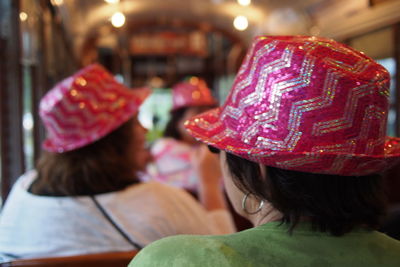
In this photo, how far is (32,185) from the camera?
1.41 m

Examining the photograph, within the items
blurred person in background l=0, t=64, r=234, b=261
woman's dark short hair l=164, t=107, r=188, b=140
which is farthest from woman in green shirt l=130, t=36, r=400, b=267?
woman's dark short hair l=164, t=107, r=188, b=140

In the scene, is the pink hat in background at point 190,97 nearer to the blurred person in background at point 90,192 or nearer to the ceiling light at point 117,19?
the blurred person in background at point 90,192

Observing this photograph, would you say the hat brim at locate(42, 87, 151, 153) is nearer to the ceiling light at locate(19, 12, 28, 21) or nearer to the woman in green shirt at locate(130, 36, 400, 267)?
the ceiling light at locate(19, 12, 28, 21)

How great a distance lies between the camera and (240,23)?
498cm

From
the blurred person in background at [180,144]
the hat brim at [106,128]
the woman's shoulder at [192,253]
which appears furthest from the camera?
the blurred person in background at [180,144]

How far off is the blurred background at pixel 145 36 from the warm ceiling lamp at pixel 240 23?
12 millimetres

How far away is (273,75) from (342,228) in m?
0.26

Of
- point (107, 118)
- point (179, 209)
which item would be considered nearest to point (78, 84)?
point (107, 118)

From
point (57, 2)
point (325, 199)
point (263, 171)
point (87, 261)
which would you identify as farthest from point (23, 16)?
point (325, 199)

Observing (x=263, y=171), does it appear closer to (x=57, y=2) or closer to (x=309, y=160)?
(x=309, y=160)

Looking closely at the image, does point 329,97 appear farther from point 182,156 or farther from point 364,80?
point 182,156

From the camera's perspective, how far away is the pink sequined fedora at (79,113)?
1422 mm

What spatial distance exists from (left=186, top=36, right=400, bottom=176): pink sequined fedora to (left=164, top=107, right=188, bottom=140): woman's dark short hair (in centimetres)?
235

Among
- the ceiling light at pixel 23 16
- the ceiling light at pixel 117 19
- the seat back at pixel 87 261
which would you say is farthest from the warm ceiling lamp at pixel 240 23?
the seat back at pixel 87 261
